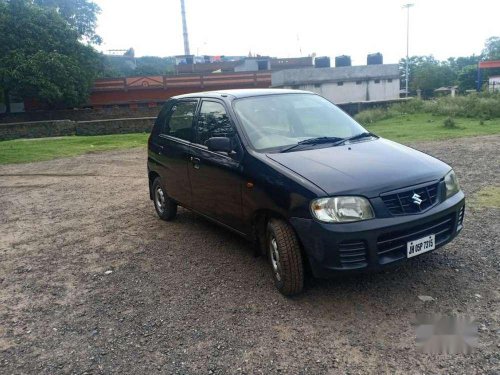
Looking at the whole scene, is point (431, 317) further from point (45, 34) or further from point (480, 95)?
point (45, 34)

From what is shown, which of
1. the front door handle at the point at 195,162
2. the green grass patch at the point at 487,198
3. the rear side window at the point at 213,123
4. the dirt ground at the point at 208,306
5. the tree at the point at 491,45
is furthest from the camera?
the tree at the point at 491,45

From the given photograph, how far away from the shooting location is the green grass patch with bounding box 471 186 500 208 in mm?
6062

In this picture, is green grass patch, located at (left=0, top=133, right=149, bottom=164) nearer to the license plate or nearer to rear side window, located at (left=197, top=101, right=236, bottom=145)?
rear side window, located at (left=197, top=101, right=236, bottom=145)

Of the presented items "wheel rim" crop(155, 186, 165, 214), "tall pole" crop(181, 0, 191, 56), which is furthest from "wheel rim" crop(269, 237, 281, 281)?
"tall pole" crop(181, 0, 191, 56)

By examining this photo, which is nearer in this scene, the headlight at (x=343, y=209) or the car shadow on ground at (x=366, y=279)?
the headlight at (x=343, y=209)

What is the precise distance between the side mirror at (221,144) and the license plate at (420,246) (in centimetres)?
184

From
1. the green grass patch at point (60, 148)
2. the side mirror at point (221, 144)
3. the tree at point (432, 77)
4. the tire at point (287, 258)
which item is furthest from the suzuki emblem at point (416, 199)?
the tree at point (432, 77)

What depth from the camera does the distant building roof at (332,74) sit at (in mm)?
31297

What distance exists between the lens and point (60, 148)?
16188 mm

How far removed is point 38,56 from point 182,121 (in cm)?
2576

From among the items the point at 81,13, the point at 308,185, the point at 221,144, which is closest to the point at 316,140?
the point at 221,144

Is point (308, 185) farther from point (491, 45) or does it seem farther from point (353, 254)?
point (491, 45)

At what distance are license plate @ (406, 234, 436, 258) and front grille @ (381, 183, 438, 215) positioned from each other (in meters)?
0.24

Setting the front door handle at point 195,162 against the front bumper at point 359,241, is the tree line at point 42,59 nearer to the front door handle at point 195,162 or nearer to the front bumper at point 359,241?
the front door handle at point 195,162
